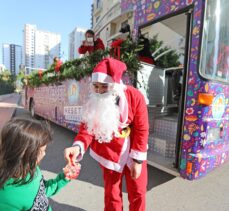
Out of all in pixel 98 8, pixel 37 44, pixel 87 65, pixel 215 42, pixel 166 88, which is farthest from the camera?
pixel 37 44

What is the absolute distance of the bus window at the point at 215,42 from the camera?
209cm

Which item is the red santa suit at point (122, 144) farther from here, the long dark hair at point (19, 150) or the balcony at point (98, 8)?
the balcony at point (98, 8)

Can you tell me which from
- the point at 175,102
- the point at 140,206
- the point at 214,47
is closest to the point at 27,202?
the point at 140,206

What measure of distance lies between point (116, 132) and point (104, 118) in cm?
16

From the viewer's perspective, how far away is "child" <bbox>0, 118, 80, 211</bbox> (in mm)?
1077

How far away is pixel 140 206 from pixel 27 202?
3.34 ft

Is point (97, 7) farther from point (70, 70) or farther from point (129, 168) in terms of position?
point (129, 168)

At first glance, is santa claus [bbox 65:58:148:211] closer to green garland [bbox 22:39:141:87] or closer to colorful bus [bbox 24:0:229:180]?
colorful bus [bbox 24:0:229:180]

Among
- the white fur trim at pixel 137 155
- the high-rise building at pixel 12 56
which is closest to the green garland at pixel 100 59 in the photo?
the white fur trim at pixel 137 155

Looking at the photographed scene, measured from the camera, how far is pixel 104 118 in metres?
1.63

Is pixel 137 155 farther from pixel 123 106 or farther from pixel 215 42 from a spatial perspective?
pixel 215 42

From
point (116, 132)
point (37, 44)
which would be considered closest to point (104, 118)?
point (116, 132)

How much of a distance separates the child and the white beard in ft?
1.82

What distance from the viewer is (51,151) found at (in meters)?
4.37
